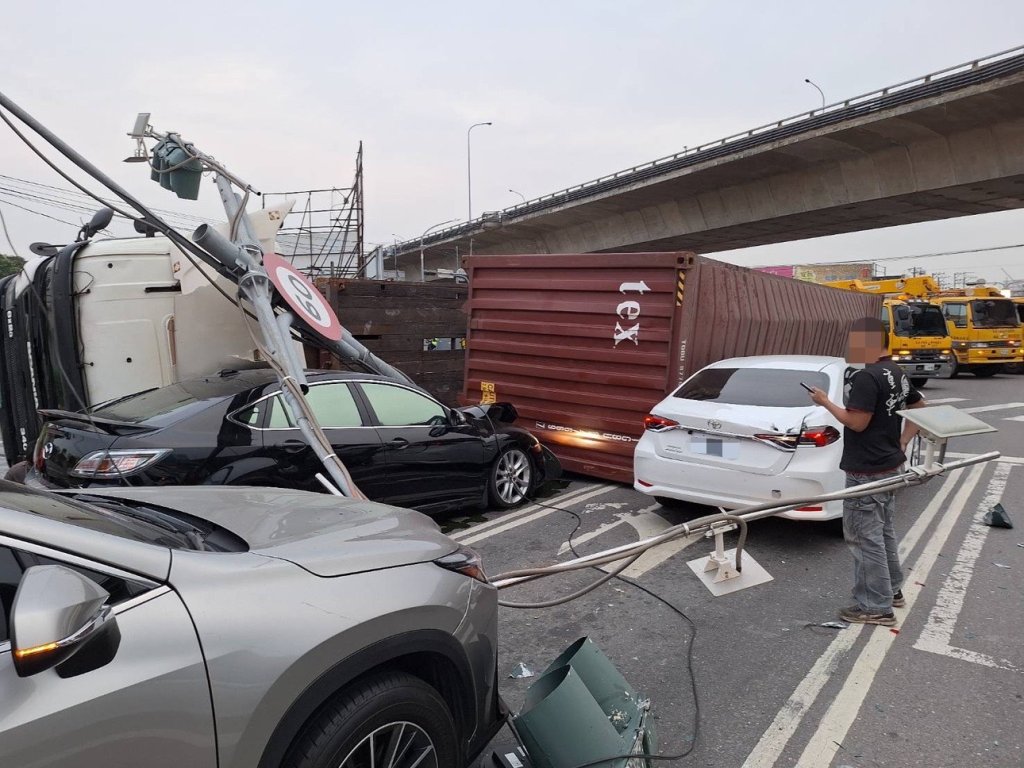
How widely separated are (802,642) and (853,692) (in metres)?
0.53

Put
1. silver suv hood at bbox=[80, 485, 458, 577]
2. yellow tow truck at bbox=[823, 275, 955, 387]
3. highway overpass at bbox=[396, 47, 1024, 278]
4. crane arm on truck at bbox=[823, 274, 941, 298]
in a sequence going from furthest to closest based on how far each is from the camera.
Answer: crane arm on truck at bbox=[823, 274, 941, 298], yellow tow truck at bbox=[823, 275, 955, 387], highway overpass at bbox=[396, 47, 1024, 278], silver suv hood at bbox=[80, 485, 458, 577]

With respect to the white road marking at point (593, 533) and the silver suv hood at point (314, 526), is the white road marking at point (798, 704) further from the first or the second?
the white road marking at point (593, 533)

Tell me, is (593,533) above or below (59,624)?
below

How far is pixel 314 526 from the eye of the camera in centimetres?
230

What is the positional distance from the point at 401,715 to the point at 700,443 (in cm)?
385

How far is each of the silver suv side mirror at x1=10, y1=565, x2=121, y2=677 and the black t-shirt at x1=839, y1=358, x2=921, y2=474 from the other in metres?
3.73

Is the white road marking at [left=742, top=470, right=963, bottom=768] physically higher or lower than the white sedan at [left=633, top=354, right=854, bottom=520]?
lower

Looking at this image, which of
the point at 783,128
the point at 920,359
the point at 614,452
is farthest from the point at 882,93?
the point at 614,452

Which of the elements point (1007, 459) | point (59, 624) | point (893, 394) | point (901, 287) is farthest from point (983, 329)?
point (59, 624)

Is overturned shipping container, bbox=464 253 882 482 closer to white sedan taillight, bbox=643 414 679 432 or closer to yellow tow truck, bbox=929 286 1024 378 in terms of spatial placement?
white sedan taillight, bbox=643 414 679 432

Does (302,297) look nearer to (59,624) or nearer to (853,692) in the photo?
(59,624)

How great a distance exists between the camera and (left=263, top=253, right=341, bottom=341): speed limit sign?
5.26 m

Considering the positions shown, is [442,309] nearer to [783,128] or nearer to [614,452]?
[614,452]

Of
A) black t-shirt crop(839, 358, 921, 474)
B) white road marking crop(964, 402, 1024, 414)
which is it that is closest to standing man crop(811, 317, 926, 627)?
black t-shirt crop(839, 358, 921, 474)
